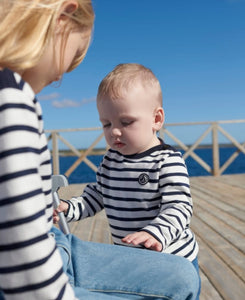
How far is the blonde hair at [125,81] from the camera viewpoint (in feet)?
4.48

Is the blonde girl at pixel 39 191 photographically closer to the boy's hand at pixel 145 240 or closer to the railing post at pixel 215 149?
the boy's hand at pixel 145 240

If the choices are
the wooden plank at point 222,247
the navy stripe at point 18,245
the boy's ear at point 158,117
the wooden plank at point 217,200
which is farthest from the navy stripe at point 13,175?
the wooden plank at point 217,200

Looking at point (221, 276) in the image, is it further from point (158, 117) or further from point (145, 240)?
point (145, 240)

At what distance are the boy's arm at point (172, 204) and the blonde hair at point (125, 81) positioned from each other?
10.6 inches

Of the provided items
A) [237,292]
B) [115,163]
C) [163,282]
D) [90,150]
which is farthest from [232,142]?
[163,282]

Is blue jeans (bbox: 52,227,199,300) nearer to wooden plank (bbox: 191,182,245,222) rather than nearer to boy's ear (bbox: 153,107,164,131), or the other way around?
boy's ear (bbox: 153,107,164,131)

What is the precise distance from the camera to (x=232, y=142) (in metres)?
7.95

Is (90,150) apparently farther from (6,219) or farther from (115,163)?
(6,219)

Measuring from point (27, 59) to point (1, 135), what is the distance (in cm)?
19

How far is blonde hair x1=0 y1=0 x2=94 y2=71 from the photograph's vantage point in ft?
2.43

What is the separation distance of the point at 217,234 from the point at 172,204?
6.89ft

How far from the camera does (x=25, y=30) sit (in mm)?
753

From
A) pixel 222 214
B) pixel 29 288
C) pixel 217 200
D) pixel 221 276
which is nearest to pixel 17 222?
pixel 29 288

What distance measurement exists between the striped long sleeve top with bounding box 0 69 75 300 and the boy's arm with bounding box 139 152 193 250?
0.53 metres
